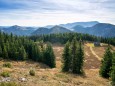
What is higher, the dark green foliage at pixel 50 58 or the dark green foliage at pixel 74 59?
the dark green foliage at pixel 74 59

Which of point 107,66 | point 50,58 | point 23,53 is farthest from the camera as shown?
point 23,53

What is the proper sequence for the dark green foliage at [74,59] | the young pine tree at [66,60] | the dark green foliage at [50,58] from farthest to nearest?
the dark green foliage at [50,58]
the young pine tree at [66,60]
the dark green foliage at [74,59]

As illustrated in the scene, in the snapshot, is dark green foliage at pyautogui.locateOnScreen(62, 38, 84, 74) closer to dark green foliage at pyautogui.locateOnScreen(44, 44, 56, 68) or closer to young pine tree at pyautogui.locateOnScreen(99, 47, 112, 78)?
young pine tree at pyautogui.locateOnScreen(99, 47, 112, 78)

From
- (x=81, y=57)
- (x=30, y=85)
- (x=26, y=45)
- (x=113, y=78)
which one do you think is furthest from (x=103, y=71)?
(x=26, y=45)

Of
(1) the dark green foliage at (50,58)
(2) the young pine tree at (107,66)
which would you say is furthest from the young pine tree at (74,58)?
(1) the dark green foliage at (50,58)

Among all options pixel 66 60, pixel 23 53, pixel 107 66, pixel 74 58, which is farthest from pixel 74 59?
pixel 23 53

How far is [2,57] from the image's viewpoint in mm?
78312

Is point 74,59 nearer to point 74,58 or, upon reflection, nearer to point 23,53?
point 74,58

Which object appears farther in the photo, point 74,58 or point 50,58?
point 50,58

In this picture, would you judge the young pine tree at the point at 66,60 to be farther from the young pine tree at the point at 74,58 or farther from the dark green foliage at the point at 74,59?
the young pine tree at the point at 74,58

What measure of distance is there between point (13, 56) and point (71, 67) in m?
39.2

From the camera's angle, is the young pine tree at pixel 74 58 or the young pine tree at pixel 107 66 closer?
the young pine tree at pixel 107 66

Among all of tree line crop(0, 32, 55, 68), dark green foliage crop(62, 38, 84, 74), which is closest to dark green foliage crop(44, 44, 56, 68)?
tree line crop(0, 32, 55, 68)

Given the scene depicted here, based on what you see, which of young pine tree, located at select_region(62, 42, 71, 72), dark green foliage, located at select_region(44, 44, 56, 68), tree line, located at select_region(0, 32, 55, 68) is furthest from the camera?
tree line, located at select_region(0, 32, 55, 68)
